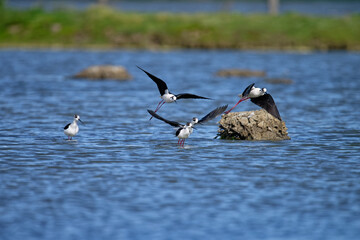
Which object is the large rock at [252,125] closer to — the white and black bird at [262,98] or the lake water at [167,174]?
the white and black bird at [262,98]

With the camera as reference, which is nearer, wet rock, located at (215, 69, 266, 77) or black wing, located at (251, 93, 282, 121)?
black wing, located at (251, 93, 282, 121)

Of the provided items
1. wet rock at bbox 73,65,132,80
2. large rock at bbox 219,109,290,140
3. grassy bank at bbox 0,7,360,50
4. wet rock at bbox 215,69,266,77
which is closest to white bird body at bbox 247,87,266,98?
large rock at bbox 219,109,290,140

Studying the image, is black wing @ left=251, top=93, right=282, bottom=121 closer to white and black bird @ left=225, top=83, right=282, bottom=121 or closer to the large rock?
white and black bird @ left=225, top=83, right=282, bottom=121

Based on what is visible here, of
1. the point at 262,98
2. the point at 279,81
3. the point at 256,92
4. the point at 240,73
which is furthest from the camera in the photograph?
the point at 240,73

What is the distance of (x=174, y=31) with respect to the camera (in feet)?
244

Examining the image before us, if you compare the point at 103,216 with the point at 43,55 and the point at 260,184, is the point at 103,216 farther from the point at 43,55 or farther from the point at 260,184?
the point at 43,55

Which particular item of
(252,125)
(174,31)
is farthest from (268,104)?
(174,31)

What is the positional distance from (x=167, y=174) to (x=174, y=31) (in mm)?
60363

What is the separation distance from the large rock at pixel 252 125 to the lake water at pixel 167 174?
402 mm

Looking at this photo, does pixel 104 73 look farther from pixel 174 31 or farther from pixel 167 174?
pixel 174 31

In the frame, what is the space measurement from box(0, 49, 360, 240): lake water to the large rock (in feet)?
1.32

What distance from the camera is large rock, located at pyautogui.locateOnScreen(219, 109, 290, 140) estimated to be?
19172 millimetres

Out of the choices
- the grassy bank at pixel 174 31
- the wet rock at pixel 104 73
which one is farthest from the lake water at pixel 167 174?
the grassy bank at pixel 174 31

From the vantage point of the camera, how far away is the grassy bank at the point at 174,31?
73.0 meters
